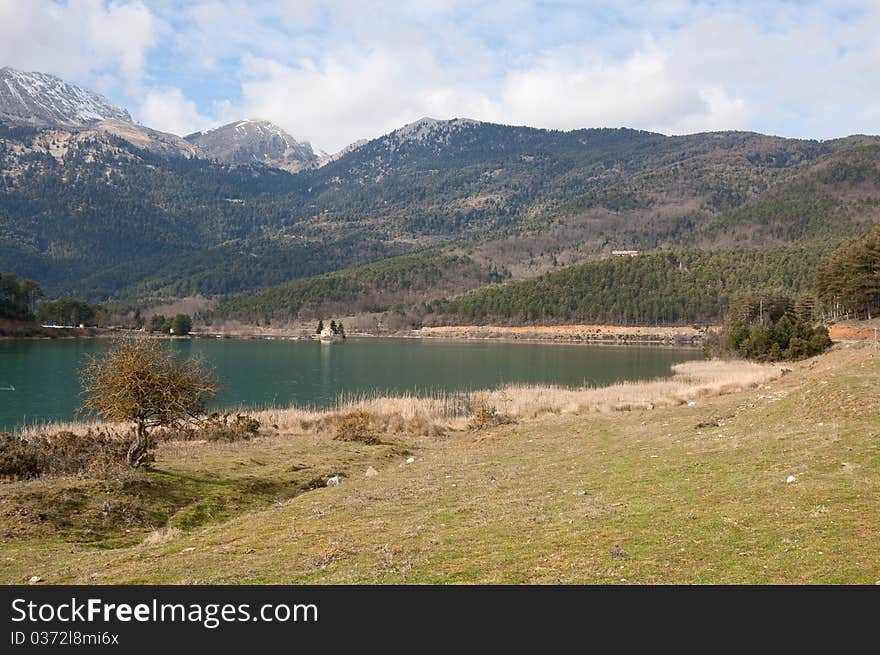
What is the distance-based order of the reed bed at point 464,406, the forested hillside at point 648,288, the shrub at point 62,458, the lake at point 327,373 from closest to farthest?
the shrub at point 62,458 → the reed bed at point 464,406 → the lake at point 327,373 → the forested hillside at point 648,288

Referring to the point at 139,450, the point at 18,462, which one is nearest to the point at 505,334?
the point at 139,450

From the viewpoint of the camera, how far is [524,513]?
12.4m

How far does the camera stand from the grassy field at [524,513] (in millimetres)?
8555

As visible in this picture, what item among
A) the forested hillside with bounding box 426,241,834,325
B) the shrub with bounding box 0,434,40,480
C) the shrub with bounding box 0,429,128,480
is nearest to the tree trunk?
the shrub with bounding box 0,429,128,480

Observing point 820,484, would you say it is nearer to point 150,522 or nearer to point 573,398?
point 150,522

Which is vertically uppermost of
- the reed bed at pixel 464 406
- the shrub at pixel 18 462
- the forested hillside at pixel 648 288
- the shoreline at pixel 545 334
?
the forested hillside at pixel 648 288

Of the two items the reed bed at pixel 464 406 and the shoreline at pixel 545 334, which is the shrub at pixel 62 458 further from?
the shoreline at pixel 545 334

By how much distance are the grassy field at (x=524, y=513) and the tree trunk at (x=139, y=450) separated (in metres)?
0.94

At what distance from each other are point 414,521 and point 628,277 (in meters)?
176

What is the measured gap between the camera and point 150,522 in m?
16.3

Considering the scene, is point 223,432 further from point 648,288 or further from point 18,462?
point 648,288

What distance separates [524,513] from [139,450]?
526 inches

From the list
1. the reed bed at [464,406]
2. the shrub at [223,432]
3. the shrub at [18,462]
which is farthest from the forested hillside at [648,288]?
the shrub at [18,462]
